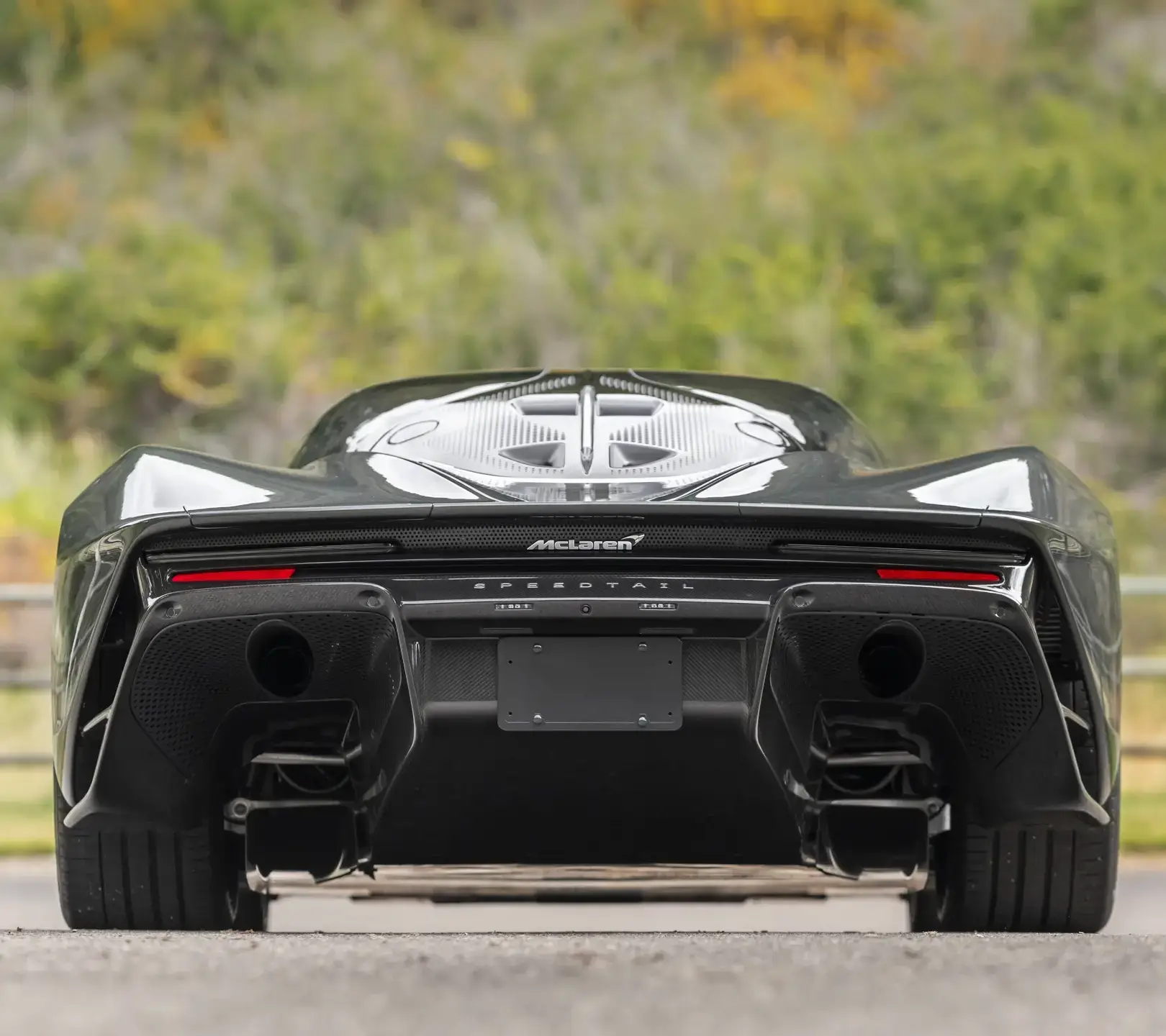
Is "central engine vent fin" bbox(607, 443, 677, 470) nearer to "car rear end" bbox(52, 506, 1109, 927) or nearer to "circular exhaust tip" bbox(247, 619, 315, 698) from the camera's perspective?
"car rear end" bbox(52, 506, 1109, 927)

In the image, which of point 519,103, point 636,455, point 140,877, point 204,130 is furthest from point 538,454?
point 204,130

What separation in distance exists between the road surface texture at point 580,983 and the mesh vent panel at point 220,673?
43cm

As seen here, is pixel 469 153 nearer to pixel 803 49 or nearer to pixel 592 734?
pixel 803 49

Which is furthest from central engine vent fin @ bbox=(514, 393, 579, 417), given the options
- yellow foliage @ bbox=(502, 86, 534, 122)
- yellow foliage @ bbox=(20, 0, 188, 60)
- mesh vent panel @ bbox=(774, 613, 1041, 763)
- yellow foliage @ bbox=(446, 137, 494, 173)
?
yellow foliage @ bbox=(20, 0, 188, 60)

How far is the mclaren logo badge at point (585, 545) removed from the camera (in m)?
3.39

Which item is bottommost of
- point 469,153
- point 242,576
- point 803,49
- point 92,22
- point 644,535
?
point 242,576

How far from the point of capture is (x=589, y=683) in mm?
3404

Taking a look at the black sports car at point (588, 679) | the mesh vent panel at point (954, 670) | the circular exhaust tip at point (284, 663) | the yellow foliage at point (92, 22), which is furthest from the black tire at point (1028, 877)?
the yellow foliage at point (92, 22)

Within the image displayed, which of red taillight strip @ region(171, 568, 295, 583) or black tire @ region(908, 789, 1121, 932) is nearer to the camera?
red taillight strip @ region(171, 568, 295, 583)

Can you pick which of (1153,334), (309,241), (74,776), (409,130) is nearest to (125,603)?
(74,776)

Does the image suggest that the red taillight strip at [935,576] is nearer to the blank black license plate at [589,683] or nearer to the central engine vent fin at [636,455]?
the blank black license plate at [589,683]

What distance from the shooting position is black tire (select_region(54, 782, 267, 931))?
12.5 feet

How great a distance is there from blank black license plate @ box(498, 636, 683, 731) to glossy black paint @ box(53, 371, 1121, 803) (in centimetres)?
27

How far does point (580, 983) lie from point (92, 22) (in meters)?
27.6
